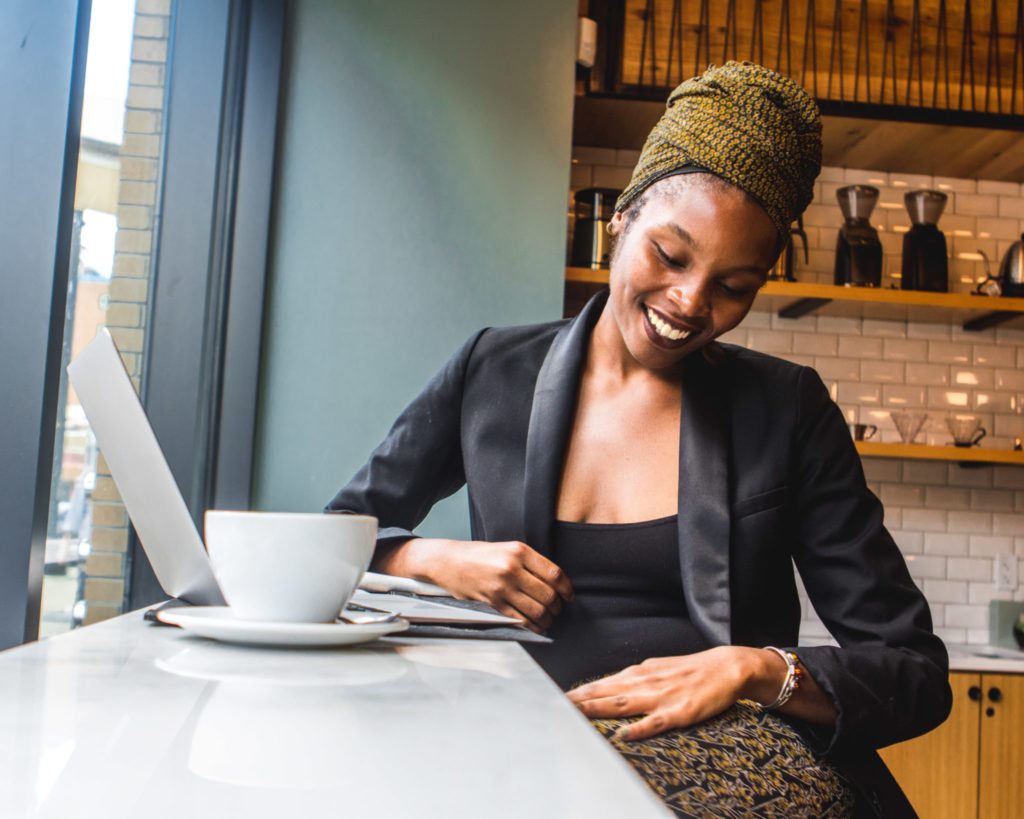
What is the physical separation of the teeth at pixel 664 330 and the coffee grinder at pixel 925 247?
2604mm

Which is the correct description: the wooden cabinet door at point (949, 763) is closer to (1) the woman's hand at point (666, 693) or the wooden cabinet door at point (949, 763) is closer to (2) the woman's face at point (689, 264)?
(2) the woman's face at point (689, 264)

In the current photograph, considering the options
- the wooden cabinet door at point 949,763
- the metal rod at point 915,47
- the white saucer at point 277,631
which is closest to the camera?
the white saucer at point 277,631

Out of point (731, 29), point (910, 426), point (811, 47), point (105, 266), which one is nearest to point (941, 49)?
point (811, 47)

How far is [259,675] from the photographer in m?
0.65

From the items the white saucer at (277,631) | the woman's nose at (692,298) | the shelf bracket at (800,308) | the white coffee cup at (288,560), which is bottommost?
the white saucer at (277,631)

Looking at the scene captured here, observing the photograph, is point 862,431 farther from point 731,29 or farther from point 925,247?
point 731,29

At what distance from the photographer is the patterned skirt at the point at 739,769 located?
3.08 ft

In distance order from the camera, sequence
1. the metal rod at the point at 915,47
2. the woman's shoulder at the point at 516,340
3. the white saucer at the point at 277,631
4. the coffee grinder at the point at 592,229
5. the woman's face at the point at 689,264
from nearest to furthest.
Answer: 1. the white saucer at the point at 277,631
2. the woman's face at the point at 689,264
3. the woman's shoulder at the point at 516,340
4. the coffee grinder at the point at 592,229
5. the metal rod at the point at 915,47

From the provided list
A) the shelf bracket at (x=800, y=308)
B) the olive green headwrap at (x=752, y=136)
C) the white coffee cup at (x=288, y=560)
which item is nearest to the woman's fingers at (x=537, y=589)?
the white coffee cup at (x=288, y=560)

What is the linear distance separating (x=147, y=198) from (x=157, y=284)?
0.70 feet

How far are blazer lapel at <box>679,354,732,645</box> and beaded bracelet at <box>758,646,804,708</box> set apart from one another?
172mm

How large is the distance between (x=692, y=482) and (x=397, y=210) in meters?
1.72

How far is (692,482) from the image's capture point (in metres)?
1.49

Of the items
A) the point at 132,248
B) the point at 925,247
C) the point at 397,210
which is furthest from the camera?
the point at 925,247
